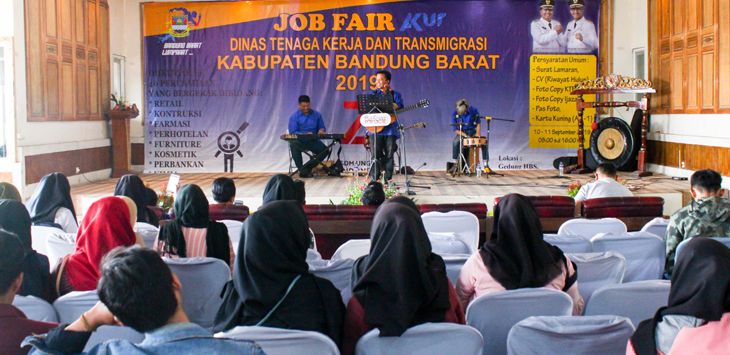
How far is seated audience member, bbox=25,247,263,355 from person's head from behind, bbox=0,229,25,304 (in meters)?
0.53

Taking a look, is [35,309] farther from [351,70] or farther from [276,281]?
[351,70]

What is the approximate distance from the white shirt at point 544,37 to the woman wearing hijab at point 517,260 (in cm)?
1011

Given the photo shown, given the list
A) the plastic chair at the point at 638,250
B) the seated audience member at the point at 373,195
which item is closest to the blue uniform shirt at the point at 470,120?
the seated audience member at the point at 373,195

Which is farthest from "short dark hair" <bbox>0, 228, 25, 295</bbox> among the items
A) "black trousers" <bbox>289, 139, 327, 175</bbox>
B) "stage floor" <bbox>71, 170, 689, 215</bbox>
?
"black trousers" <bbox>289, 139, 327, 175</bbox>

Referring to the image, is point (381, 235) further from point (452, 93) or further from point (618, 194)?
point (452, 93)

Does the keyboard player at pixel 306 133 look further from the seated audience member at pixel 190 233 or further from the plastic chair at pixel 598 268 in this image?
the plastic chair at pixel 598 268

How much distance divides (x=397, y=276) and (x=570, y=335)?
0.53 meters

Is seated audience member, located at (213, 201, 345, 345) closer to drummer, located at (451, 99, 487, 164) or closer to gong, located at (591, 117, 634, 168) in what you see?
drummer, located at (451, 99, 487, 164)

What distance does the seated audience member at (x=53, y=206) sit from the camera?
4715 millimetres

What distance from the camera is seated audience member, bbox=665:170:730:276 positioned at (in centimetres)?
409

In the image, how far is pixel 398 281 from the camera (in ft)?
8.01

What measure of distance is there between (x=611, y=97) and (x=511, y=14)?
2053mm

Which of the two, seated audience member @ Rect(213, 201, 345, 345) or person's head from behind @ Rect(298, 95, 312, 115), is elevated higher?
person's head from behind @ Rect(298, 95, 312, 115)

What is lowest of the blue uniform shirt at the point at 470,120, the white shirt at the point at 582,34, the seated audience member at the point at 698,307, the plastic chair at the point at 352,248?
the plastic chair at the point at 352,248
